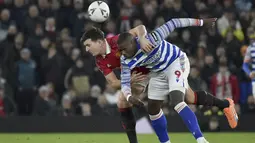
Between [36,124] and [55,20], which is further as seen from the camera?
[55,20]

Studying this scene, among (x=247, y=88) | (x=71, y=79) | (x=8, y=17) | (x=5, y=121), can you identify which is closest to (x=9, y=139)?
(x=5, y=121)

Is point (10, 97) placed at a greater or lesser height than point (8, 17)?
lesser

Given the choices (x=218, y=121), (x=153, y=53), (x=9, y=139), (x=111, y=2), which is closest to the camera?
(x=153, y=53)

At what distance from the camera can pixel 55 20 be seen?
1705cm

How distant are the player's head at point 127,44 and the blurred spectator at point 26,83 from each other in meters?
6.55

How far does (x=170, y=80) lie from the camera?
9.94 metres

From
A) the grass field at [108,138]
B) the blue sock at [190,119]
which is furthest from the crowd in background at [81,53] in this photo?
the blue sock at [190,119]

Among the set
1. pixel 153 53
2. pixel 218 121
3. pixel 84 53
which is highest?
pixel 153 53

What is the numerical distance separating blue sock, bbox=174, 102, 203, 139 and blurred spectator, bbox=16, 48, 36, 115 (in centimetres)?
677

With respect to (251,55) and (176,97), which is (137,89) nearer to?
(176,97)

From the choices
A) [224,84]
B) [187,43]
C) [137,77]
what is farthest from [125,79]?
[187,43]

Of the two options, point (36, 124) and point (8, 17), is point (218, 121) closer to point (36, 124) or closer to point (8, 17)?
point (36, 124)

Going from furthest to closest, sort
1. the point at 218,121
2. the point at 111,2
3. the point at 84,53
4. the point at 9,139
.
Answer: the point at 111,2 < the point at 84,53 < the point at 218,121 < the point at 9,139

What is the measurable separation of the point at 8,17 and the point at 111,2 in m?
2.45
